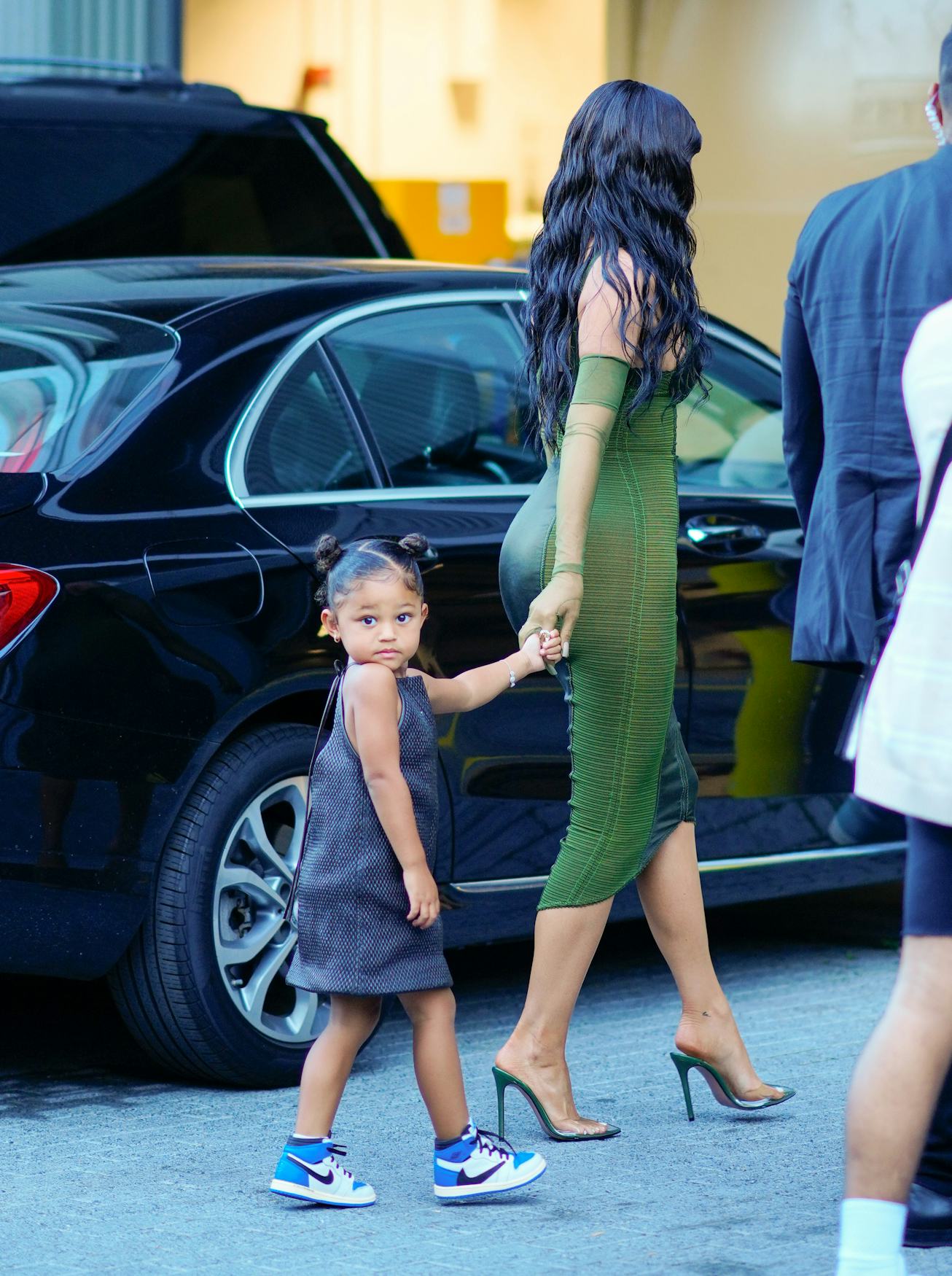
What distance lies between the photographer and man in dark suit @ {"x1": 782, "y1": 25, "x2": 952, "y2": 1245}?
11.2 feet

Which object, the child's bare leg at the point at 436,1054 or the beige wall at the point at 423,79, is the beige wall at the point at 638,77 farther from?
the child's bare leg at the point at 436,1054

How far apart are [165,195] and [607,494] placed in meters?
3.27

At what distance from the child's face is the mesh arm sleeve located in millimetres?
308

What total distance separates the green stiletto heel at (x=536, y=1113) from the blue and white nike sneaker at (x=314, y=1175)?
0.40 meters

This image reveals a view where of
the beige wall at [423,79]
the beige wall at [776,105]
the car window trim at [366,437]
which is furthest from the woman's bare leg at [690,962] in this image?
the beige wall at [423,79]

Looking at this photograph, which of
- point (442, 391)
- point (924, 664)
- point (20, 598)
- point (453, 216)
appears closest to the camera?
point (924, 664)

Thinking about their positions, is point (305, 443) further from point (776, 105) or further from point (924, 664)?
point (776, 105)

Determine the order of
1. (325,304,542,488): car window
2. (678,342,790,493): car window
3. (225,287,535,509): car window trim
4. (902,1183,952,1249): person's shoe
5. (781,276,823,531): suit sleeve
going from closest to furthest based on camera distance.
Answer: (902,1183,952,1249): person's shoe
(781,276,823,531): suit sleeve
(225,287,535,509): car window trim
(325,304,542,488): car window
(678,342,790,493): car window

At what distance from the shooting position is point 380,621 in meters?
3.58

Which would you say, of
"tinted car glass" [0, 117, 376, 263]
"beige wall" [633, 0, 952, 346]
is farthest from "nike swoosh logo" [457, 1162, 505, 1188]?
"beige wall" [633, 0, 952, 346]

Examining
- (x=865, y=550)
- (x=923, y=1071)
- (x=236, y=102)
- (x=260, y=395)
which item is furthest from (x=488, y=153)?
(x=923, y=1071)

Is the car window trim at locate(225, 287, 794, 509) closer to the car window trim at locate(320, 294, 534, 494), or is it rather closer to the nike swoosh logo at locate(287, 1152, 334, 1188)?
the car window trim at locate(320, 294, 534, 494)

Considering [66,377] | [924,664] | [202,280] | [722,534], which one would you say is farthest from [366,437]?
[924,664]

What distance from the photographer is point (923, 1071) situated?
2873mm
